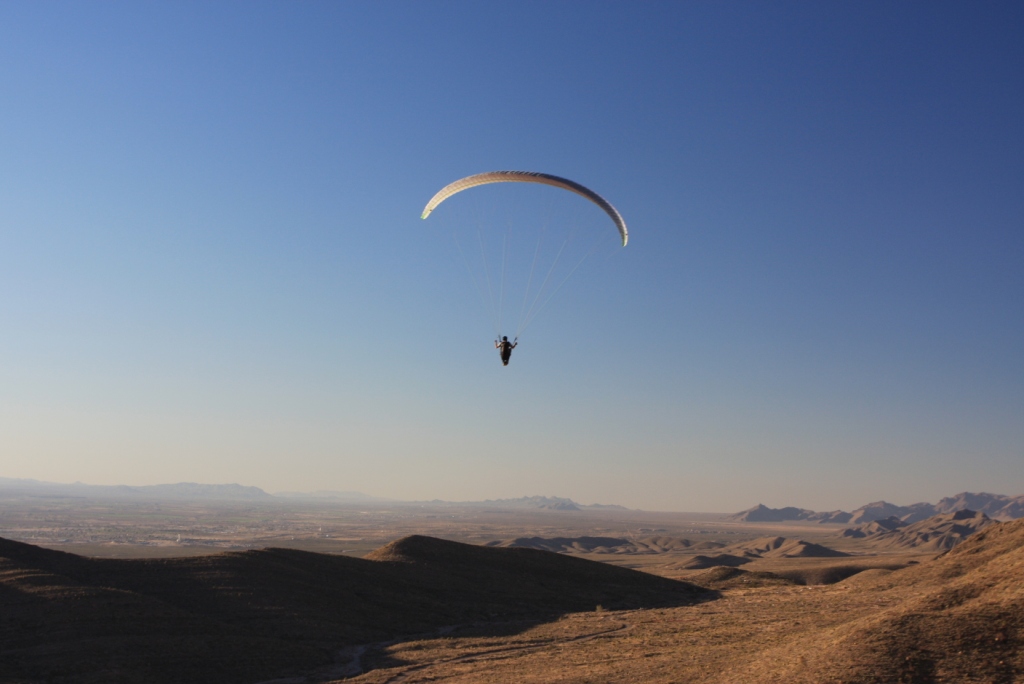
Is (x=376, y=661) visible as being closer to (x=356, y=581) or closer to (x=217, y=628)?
(x=217, y=628)

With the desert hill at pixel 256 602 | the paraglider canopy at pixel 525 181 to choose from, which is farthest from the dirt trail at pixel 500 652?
the paraglider canopy at pixel 525 181

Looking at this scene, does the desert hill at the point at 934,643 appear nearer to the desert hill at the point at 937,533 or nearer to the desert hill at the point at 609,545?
the desert hill at the point at 609,545

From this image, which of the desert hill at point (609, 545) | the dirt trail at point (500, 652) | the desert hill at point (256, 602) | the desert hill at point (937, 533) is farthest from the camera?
the desert hill at point (937, 533)

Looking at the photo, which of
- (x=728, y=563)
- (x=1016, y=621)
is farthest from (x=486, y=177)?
(x=728, y=563)

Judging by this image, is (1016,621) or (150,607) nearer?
(1016,621)

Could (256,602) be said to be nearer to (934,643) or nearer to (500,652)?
(500,652)
